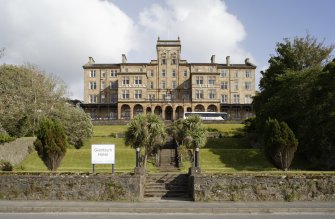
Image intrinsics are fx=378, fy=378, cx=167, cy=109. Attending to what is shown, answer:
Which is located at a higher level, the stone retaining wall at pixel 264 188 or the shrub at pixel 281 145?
the shrub at pixel 281 145

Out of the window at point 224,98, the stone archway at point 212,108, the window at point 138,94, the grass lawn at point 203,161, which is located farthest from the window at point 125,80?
the grass lawn at point 203,161

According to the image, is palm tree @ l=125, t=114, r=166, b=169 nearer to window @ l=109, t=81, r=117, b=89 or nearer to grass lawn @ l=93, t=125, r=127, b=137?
grass lawn @ l=93, t=125, r=127, b=137

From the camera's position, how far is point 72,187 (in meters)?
18.1

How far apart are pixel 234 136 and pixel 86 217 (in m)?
47.9

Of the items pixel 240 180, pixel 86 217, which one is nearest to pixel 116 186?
pixel 86 217

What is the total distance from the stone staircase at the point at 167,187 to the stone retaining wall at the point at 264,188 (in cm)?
172

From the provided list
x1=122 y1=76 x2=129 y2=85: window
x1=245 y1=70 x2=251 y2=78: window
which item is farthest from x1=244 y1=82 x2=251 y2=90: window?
x1=122 y1=76 x2=129 y2=85: window

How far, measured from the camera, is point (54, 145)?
85.9ft

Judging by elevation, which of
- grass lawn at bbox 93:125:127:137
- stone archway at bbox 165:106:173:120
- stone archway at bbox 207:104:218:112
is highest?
stone archway at bbox 207:104:218:112

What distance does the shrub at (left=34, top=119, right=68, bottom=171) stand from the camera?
85.8ft

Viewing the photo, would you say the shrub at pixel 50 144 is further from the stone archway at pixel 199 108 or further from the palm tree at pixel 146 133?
the stone archway at pixel 199 108

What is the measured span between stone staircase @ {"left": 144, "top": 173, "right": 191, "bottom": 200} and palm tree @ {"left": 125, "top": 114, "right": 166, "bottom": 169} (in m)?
14.5

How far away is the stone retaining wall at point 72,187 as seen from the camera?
59.0ft

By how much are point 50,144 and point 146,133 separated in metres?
12.6
